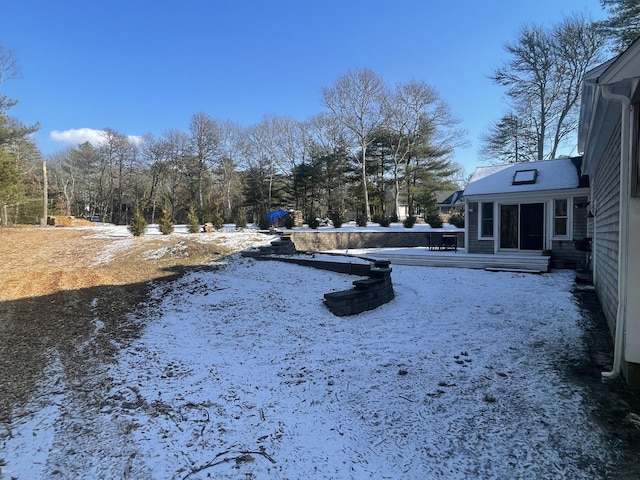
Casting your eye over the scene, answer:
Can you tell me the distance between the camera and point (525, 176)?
10.8 m

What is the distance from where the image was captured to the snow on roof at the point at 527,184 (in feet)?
32.6

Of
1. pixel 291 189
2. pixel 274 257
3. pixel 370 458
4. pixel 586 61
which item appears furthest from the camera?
pixel 291 189

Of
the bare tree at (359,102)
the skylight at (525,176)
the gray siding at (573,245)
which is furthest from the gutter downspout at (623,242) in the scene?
the bare tree at (359,102)

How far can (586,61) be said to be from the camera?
18.2 metres

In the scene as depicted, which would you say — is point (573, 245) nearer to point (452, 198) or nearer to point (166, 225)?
point (166, 225)

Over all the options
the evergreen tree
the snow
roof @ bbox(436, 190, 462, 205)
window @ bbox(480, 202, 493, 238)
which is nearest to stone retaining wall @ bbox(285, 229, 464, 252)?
roof @ bbox(436, 190, 462, 205)

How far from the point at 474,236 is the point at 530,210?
5.74 feet

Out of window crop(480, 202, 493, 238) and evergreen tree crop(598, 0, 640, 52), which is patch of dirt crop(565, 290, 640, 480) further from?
evergreen tree crop(598, 0, 640, 52)

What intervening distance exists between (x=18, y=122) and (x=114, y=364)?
2336cm

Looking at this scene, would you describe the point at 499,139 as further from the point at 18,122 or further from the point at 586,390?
the point at 18,122

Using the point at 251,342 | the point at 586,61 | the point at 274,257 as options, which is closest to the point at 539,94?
the point at 586,61

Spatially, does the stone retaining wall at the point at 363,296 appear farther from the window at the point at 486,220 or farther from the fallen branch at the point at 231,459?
the window at the point at 486,220

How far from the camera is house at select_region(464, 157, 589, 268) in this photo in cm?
956

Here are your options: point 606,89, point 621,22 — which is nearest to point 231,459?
point 606,89
